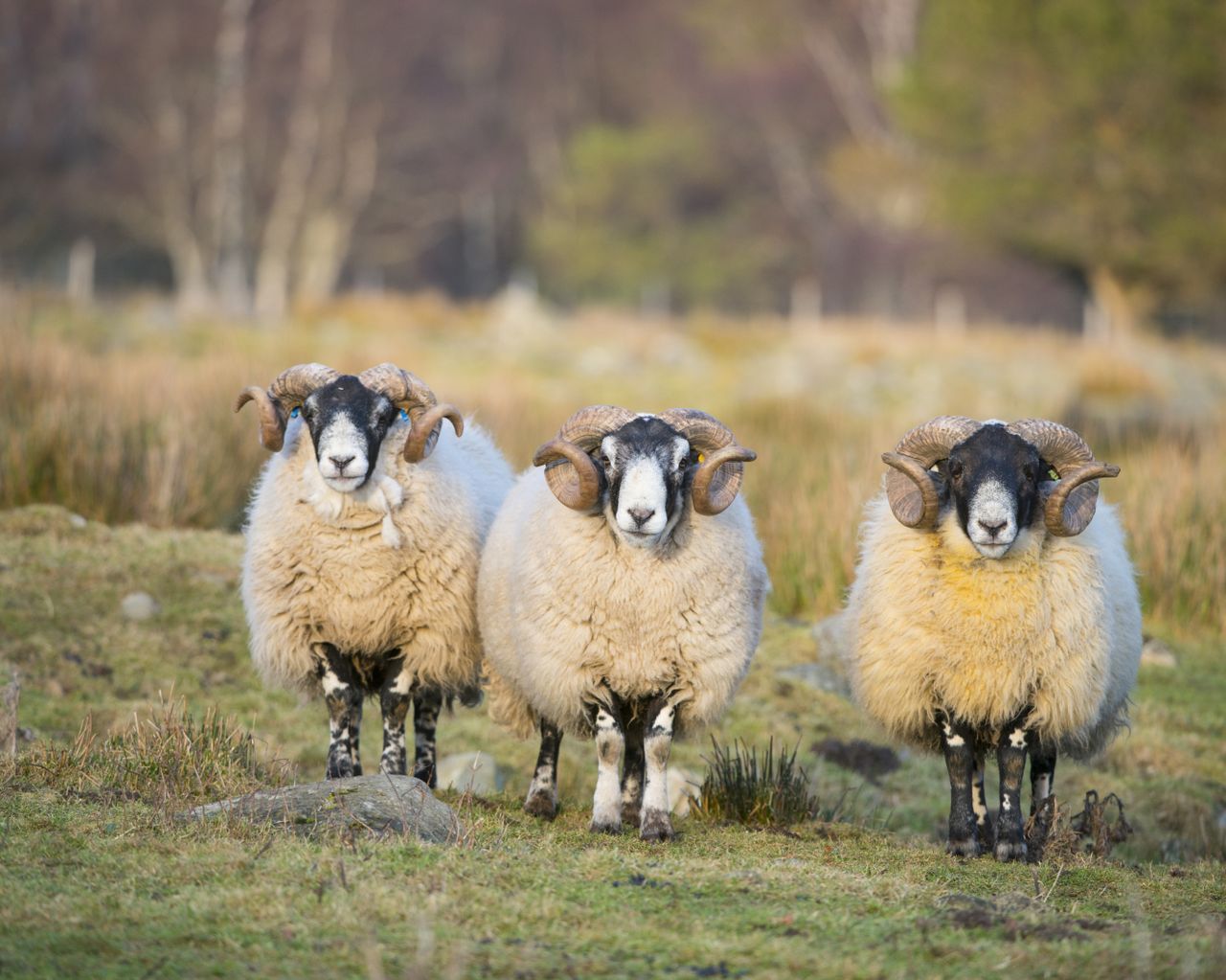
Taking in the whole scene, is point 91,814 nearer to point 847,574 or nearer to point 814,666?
point 814,666

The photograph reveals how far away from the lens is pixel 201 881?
5.38 meters

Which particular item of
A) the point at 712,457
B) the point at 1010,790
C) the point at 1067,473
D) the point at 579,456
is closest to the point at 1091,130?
the point at 1067,473

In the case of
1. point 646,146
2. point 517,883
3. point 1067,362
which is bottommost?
point 517,883

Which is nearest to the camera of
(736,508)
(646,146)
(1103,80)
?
(736,508)

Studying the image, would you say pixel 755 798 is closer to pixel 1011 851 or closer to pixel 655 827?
pixel 655 827

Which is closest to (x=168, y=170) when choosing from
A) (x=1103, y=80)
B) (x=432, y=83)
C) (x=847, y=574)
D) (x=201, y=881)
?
(x=432, y=83)

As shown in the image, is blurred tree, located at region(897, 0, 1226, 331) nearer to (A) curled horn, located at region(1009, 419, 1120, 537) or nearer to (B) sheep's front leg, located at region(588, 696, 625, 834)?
(A) curled horn, located at region(1009, 419, 1120, 537)

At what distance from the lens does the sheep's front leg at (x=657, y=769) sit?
7.16 m

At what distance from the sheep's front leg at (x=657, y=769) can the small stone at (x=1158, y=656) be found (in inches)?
236

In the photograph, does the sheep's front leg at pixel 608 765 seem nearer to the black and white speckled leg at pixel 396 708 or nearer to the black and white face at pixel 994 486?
the black and white speckled leg at pixel 396 708

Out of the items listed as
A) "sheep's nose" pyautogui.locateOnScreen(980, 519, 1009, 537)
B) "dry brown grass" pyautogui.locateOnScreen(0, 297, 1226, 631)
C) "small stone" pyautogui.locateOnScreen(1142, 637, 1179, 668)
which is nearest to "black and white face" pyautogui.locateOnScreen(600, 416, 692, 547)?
"sheep's nose" pyautogui.locateOnScreen(980, 519, 1009, 537)

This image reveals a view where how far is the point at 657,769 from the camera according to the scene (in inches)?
289

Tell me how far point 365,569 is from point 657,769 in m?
1.88

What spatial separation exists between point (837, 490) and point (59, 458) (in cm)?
657
